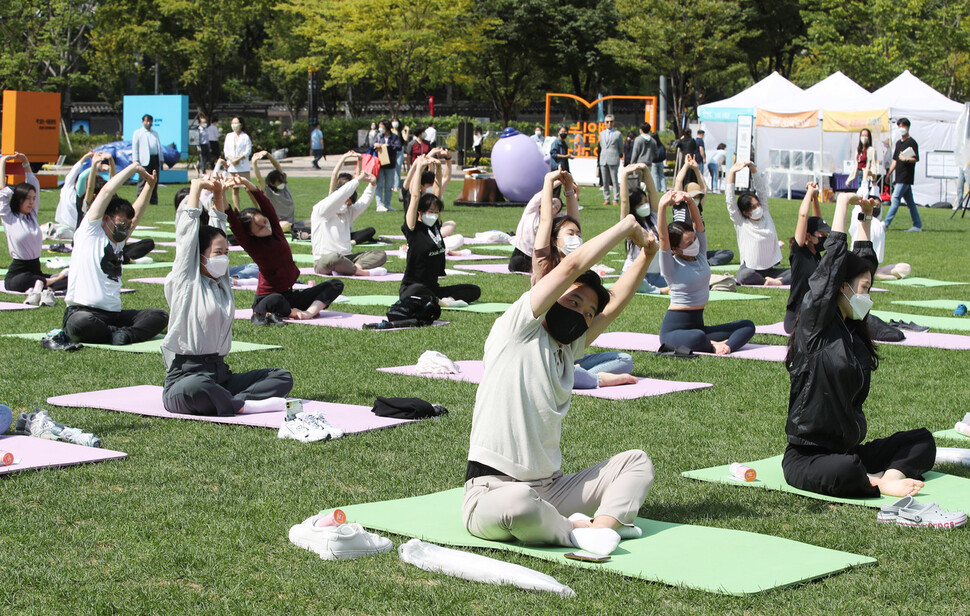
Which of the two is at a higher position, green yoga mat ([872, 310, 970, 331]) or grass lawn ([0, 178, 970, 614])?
green yoga mat ([872, 310, 970, 331])

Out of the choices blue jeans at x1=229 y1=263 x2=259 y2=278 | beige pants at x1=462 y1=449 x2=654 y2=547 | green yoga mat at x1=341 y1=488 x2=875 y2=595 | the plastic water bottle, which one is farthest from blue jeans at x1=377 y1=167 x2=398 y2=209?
beige pants at x1=462 y1=449 x2=654 y2=547

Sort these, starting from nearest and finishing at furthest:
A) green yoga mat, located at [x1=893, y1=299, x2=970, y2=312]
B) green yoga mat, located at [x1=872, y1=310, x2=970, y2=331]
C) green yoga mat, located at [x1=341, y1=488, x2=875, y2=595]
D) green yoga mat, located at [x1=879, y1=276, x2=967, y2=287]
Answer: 1. green yoga mat, located at [x1=341, y1=488, x2=875, y2=595]
2. green yoga mat, located at [x1=872, y1=310, x2=970, y2=331]
3. green yoga mat, located at [x1=893, y1=299, x2=970, y2=312]
4. green yoga mat, located at [x1=879, y1=276, x2=967, y2=287]

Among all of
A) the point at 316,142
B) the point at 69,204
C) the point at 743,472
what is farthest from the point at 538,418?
the point at 316,142

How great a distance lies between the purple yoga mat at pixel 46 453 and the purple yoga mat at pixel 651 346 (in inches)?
201

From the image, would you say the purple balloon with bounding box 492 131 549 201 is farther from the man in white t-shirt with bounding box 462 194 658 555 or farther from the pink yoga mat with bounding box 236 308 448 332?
the man in white t-shirt with bounding box 462 194 658 555

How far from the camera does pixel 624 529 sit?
4879mm

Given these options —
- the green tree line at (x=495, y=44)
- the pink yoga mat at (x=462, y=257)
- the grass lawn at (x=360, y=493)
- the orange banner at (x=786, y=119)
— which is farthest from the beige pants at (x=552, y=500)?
the green tree line at (x=495, y=44)

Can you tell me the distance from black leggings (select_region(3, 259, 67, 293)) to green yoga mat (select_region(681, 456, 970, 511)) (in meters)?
9.04

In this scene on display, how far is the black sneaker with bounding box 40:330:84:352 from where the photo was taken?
9633 millimetres

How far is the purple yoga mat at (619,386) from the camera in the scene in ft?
26.7

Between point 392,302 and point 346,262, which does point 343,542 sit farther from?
point 346,262

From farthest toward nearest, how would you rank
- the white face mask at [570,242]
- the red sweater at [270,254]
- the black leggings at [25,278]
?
1. the black leggings at [25,278]
2. the red sweater at [270,254]
3. the white face mask at [570,242]

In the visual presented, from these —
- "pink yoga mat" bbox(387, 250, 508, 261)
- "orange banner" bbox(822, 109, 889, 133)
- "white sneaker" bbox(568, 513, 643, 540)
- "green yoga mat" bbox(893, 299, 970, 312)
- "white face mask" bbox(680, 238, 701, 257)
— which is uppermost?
"orange banner" bbox(822, 109, 889, 133)

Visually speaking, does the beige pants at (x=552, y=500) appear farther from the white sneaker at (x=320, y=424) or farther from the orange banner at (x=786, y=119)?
the orange banner at (x=786, y=119)
